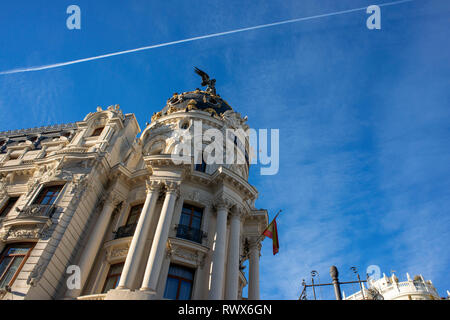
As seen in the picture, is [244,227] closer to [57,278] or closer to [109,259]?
[109,259]

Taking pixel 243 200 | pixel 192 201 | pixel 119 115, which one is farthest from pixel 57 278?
pixel 119 115

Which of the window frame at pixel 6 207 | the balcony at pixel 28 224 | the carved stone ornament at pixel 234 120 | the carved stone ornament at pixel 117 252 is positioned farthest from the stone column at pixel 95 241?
the carved stone ornament at pixel 234 120

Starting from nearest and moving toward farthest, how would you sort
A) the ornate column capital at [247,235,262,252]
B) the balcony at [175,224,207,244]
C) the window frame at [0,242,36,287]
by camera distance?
the window frame at [0,242,36,287] → the balcony at [175,224,207,244] → the ornate column capital at [247,235,262,252]

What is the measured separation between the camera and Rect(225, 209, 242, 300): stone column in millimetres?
18578

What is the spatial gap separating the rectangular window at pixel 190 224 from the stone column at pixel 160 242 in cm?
106

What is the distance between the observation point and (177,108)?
31.3 m

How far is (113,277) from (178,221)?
17.6 feet

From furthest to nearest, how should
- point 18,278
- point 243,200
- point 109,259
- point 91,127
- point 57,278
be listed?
point 91,127, point 243,200, point 109,259, point 57,278, point 18,278

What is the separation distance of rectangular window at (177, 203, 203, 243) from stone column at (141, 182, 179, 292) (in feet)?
3.49

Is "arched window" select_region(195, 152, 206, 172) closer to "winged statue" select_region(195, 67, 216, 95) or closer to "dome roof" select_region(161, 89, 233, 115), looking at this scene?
"dome roof" select_region(161, 89, 233, 115)

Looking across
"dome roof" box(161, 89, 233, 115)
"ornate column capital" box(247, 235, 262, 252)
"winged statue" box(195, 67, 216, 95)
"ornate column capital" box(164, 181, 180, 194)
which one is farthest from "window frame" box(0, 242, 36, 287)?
"winged statue" box(195, 67, 216, 95)

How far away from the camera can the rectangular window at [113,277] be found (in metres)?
19.2

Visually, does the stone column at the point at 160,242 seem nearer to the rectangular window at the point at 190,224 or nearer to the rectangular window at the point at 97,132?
the rectangular window at the point at 190,224
